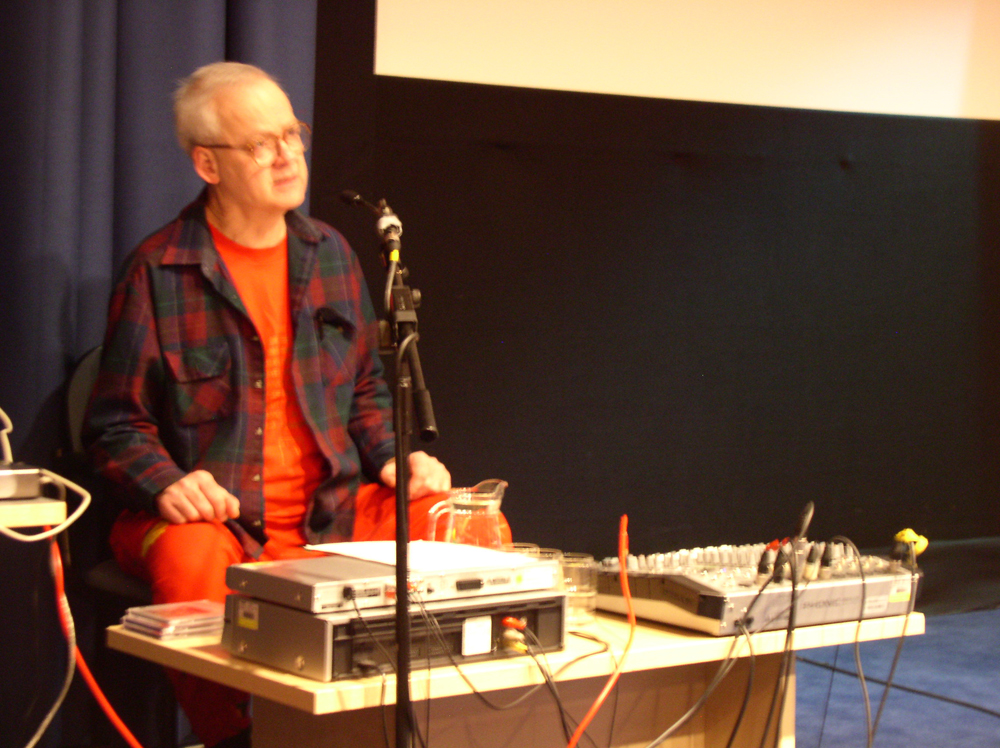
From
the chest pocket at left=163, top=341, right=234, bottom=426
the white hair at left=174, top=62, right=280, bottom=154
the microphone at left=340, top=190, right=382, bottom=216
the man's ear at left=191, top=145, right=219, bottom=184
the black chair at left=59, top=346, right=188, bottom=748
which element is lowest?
the black chair at left=59, top=346, right=188, bottom=748

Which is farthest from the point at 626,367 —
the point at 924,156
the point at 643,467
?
the point at 924,156

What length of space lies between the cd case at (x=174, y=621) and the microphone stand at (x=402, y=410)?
0.34 meters

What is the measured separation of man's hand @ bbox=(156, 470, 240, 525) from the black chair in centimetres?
14

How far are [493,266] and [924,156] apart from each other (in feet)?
5.19

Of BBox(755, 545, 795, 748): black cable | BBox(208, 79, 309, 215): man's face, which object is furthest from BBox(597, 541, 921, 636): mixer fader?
BBox(208, 79, 309, 215): man's face

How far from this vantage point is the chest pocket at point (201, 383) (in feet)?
6.46

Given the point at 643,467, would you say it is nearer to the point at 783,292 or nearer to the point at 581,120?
the point at 783,292

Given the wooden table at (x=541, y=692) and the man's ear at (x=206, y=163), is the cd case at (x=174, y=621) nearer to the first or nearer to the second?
the wooden table at (x=541, y=692)

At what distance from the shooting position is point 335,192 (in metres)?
2.63

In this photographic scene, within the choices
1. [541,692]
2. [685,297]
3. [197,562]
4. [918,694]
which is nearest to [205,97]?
[197,562]

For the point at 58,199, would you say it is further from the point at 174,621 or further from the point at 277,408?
the point at 174,621

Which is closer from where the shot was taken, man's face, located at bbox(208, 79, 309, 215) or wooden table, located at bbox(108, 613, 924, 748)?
wooden table, located at bbox(108, 613, 924, 748)

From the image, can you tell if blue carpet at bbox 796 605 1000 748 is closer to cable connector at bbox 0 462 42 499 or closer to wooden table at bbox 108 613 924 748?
wooden table at bbox 108 613 924 748

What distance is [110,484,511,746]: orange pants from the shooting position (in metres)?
1.64
